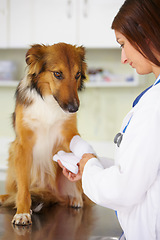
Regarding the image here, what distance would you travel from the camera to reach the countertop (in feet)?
3.17

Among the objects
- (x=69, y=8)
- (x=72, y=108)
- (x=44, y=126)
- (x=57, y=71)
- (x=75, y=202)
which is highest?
(x=69, y=8)

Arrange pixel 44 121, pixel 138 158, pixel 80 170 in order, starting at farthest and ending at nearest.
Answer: pixel 44 121, pixel 80 170, pixel 138 158

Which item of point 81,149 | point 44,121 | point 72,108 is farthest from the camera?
point 44,121

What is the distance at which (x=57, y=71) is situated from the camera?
127 cm

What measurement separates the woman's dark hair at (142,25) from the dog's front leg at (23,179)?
70cm

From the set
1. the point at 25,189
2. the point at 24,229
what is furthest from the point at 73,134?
the point at 24,229

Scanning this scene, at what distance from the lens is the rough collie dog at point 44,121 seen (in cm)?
126

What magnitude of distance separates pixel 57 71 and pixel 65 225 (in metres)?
0.56

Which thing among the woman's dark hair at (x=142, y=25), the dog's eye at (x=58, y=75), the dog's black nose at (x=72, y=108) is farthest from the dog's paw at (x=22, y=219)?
the woman's dark hair at (x=142, y=25)

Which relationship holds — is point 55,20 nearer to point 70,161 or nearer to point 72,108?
point 72,108

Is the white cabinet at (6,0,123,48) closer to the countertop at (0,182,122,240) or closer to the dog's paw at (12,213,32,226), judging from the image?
the countertop at (0,182,122,240)

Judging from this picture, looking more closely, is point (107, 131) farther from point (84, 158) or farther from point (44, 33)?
point (84, 158)

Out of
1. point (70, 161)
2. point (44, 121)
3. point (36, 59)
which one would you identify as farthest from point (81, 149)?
point (36, 59)

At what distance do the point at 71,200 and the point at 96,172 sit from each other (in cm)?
66
